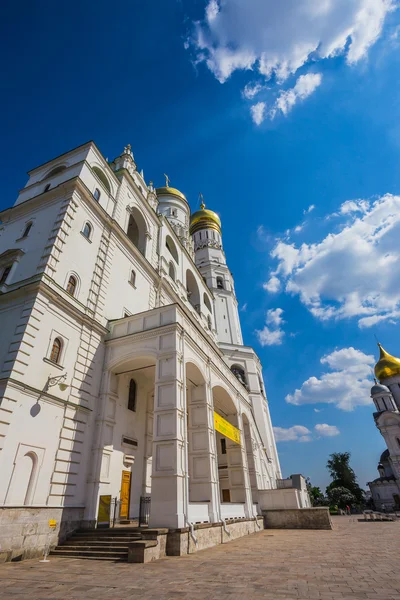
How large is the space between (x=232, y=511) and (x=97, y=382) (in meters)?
8.89

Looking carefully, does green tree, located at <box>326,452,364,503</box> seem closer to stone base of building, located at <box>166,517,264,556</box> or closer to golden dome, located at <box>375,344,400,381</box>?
golden dome, located at <box>375,344,400,381</box>

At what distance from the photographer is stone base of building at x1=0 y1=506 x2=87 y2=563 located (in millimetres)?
9195

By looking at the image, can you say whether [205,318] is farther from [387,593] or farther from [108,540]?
[387,593]

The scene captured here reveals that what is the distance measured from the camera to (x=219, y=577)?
673cm

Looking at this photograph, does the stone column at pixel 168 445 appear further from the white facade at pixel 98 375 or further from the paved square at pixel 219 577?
the paved square at pixel 219 577

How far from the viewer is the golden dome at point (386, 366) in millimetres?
60688

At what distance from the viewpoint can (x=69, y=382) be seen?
1303 centimetres

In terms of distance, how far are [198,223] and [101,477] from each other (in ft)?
147

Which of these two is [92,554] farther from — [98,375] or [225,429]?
[225,429]

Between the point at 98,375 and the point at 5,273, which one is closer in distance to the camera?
the point at 98,375

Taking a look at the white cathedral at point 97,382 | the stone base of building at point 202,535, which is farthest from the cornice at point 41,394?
the stone base of building at point 202,535

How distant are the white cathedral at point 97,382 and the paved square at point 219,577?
2.21 meters

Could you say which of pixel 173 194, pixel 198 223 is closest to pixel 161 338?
pixel 173 194

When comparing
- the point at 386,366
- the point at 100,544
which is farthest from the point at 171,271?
the point at 386,366
